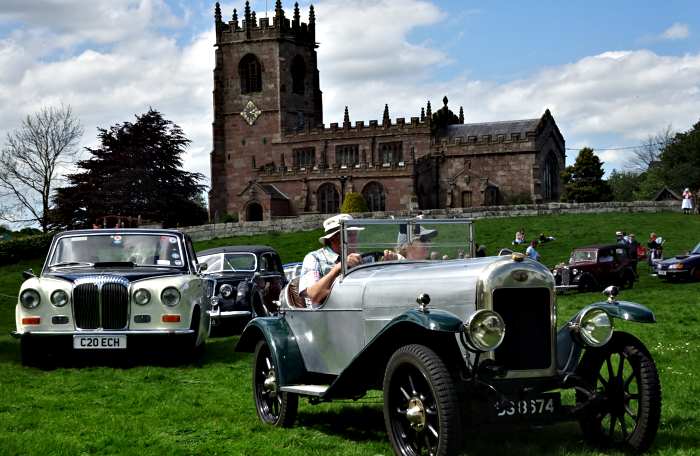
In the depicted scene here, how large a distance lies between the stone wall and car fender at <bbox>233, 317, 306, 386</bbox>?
3688 centimetres

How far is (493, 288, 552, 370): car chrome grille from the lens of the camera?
5.14m

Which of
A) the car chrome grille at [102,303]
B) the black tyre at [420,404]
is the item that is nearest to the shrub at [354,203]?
the car chrome grille at [102,303]

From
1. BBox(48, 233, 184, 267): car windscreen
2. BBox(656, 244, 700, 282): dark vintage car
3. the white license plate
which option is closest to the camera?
the white license plate

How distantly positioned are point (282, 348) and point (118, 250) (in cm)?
498

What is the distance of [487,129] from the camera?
63344 mm

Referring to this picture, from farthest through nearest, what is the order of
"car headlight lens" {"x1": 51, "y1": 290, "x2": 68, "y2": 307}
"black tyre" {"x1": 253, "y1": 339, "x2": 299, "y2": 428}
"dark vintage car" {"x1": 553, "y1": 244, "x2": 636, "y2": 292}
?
"dark vintage car" {"x1": 553, "y1": 244, "x2": 636, "y2": 292}
"car headlight lens" {"x1": 51, "y1": 290, "x2": 68, "y2": 307}
"black tyre" {"x1": 253, "y1": 339, "x2": 299, "y2": 428}

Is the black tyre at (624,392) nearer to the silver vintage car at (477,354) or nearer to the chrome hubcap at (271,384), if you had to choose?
the silver vintage car at (477,354)

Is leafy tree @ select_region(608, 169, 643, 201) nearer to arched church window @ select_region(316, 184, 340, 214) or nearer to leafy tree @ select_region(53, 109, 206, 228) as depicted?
arched church window @ select_region(316, 184, 340, 214)

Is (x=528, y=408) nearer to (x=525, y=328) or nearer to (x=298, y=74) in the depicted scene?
(x=525, y=328)

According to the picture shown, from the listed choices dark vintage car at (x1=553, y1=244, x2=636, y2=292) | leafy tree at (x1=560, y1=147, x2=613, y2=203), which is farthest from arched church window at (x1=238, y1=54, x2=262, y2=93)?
dark vintage car at (x1=553, y1=244, x2=636, y2=292)

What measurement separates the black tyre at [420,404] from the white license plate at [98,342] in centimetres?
564

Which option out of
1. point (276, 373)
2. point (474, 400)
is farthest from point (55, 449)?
point (474, 400)

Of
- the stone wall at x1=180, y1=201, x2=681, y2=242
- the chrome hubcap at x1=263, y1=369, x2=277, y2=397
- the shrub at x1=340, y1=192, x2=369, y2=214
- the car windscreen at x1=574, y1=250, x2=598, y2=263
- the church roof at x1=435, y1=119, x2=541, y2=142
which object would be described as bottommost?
the chrome hubcap at x1=263, y1=369, x2=277, y2=397

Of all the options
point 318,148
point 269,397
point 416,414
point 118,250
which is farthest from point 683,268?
point 318,148
